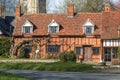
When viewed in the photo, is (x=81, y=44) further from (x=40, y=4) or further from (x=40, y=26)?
(x=40, y=4)

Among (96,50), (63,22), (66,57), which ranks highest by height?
(63,22)

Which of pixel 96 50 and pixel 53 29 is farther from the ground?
pixel 53 29

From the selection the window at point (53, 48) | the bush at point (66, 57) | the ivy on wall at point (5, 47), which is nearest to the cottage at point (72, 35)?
the window at point (53, 48)

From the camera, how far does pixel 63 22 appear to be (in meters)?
58.2

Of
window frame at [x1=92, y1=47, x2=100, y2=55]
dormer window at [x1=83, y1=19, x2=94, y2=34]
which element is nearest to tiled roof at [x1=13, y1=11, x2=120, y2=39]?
dormer window at [x1=83, y1=19, x2=94, y2=34]

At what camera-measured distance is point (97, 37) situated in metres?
55.6

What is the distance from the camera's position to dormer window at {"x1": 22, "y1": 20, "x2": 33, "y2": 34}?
5750 cm

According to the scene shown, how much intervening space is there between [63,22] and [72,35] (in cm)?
310

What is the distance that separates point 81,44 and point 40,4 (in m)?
69.1

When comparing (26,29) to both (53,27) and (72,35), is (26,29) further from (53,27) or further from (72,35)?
(72,35)

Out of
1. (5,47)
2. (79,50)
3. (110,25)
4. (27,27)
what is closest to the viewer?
(110,25)

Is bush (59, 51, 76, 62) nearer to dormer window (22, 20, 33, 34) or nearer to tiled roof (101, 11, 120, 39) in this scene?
tiled roof (101, 11, 120, 39)

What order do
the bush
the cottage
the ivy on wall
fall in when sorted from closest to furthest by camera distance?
the bush
the cottage
the ivy on wall

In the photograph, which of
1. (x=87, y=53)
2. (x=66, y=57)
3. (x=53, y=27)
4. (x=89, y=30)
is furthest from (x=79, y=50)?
(x=66, y=57)
